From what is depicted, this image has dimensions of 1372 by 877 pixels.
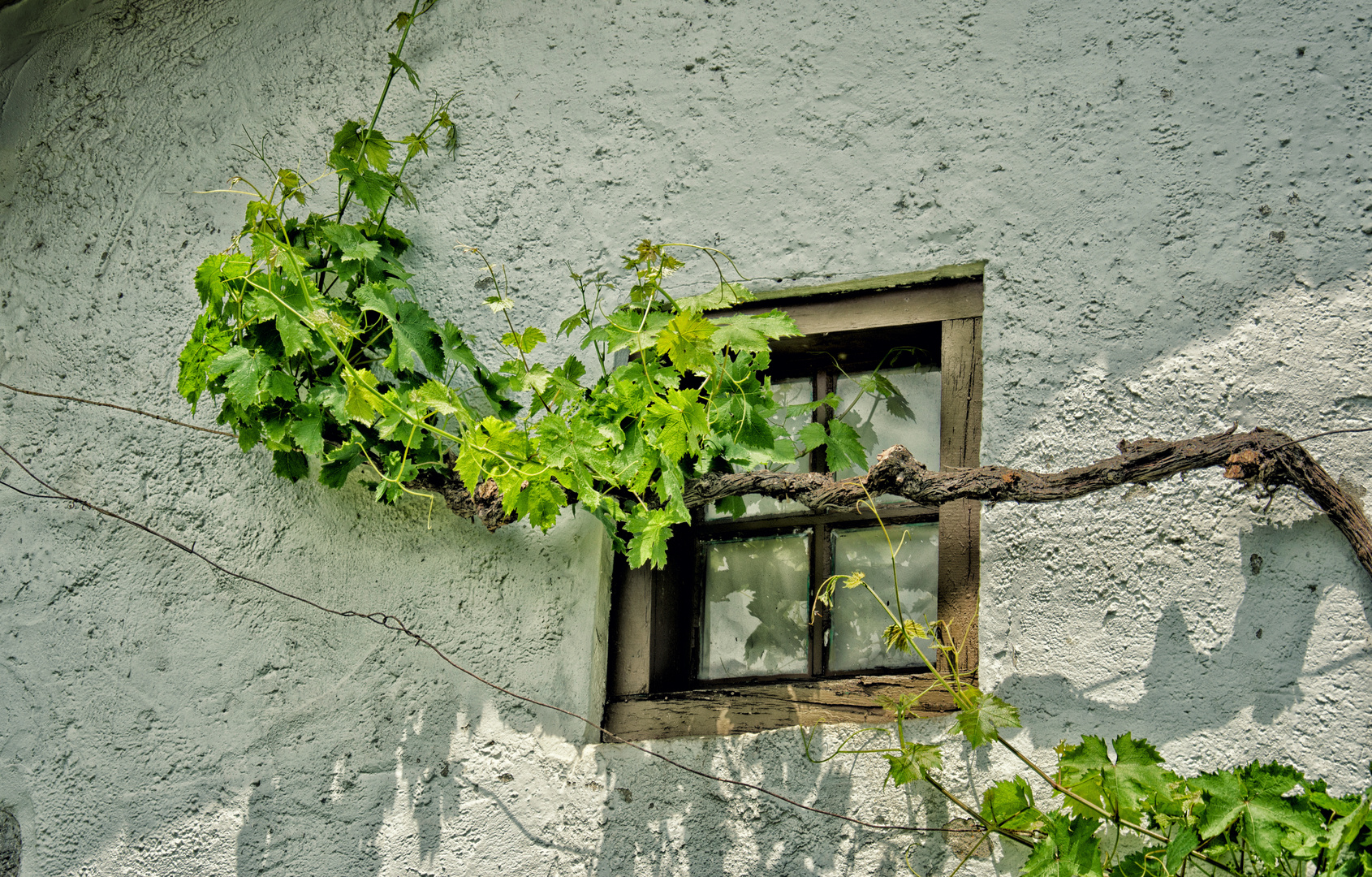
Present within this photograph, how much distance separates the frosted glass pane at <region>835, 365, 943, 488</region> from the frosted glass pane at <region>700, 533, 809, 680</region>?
0.78 ft

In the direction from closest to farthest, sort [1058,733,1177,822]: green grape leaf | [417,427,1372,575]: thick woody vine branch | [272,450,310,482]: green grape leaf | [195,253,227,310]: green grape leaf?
[1058,733,1177,822]: green grape leaf
[417,427,1372,575]: thick woody vine branch
[195,253,227,310]: green grape leaf
[272,450,310,482]: green grape leaf

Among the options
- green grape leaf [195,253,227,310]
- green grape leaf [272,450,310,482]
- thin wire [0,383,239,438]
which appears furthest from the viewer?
thin wire [0,383,239,438]

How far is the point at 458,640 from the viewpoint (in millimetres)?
2496

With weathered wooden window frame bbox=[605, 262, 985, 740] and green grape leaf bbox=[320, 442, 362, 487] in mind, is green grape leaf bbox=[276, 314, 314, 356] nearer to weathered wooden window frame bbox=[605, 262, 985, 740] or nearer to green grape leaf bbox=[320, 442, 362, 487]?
green grape leaf bbox=[320, 442, 362, 487]

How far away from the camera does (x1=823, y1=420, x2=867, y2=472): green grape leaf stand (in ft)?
7.57

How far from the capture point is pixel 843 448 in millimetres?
2311

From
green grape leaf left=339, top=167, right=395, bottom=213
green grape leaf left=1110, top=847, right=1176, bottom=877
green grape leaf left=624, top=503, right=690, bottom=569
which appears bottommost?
green grape leaf left=1110, top=847, right=1176, bottom=877

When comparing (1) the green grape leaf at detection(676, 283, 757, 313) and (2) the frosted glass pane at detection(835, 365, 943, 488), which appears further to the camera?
(2) the frosted glass pane at detection(835, 365, 943, 488)

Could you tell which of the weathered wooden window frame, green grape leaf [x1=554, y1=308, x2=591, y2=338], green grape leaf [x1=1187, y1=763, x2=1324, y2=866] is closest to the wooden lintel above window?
the weathered wooden window frame

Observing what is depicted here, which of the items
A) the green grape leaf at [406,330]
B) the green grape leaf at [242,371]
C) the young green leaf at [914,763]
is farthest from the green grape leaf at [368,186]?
the young green leaf at [914,763]

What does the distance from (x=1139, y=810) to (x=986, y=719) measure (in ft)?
0.87

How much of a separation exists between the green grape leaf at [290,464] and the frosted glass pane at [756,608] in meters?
0.93

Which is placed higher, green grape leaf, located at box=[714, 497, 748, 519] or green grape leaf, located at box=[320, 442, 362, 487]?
green grape leaf, located at box=[320, 442, 362, 487]

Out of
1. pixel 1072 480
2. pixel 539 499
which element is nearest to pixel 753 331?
pixel 539 499
